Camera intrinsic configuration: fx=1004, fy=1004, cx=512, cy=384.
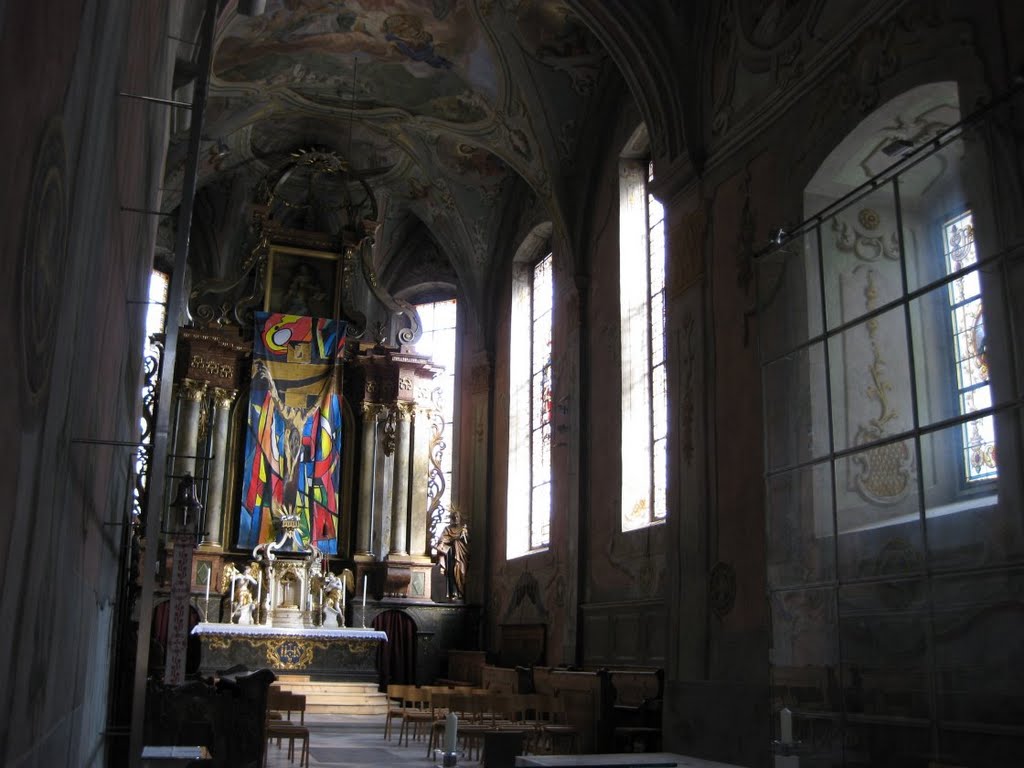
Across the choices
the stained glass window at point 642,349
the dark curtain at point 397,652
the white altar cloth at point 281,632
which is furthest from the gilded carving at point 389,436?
the stained glass window at point 642,349

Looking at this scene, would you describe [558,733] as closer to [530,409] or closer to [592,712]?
[592,712]

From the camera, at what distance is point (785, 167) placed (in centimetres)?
833

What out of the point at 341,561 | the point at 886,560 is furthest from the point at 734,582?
the point at 341,561

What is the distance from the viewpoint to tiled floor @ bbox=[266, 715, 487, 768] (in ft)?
29.6

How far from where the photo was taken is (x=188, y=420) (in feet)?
53.6

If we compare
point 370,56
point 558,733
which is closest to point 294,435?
point 370,56

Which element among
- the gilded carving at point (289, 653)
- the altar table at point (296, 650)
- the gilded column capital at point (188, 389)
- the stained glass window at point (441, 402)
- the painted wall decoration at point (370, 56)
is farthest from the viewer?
the stained glass window at point (441, 402)

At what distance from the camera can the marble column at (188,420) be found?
52.7 ft

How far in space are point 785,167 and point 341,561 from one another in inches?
430

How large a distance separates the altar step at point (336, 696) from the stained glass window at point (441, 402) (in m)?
3.49

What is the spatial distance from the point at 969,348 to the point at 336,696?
11.2 meters

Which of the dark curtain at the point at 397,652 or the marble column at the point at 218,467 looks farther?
the dark curtain at the point at 397,652

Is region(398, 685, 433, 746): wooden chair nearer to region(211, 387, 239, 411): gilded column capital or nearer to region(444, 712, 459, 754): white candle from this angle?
region(444, 712, 459, 754): white candle

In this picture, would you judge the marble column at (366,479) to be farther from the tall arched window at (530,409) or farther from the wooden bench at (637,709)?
the wooden bench at (637,709)
